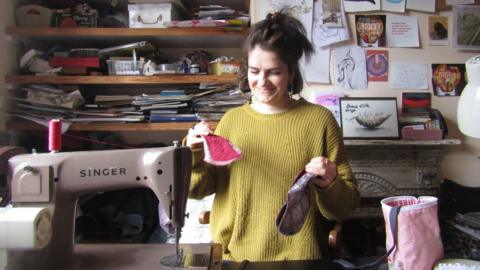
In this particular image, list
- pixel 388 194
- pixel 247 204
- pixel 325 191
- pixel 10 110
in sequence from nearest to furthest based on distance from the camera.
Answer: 1. pixel 325 191
2. pixel 247 204
3. pixel 388 194
4. pixel 10 110

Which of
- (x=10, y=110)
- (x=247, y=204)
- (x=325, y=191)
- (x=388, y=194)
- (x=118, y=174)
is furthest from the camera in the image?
(x=10, y=110)

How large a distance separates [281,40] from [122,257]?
714 millimetres

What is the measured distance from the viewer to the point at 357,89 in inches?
65.7

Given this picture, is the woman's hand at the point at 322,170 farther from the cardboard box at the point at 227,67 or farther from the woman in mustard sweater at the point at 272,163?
the cardboard box at the point at 227,67

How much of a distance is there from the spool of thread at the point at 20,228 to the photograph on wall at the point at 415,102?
1.46 meters

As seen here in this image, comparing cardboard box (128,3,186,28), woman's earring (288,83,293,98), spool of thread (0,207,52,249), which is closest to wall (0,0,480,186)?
woman's earring (288,83,293,98)

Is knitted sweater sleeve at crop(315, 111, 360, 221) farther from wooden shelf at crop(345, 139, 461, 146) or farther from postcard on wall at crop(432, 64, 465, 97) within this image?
postcard on wall at crop(432, 64, 465, 97)

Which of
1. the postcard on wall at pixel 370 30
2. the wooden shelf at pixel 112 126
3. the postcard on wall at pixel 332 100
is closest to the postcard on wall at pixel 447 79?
the postcard on wall at pixel 370 30

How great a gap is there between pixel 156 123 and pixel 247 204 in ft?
2.48

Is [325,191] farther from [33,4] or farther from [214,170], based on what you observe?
[33,4]

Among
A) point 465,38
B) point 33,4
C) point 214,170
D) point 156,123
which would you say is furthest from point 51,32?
point 465,38

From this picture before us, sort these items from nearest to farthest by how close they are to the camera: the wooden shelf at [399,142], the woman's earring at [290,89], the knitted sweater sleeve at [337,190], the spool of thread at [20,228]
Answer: the spool of thread at [20,228] → the knitted sweater sleeve at [337,190] → the woman's earring at [290,89] → the wooden shelf at [399,142]

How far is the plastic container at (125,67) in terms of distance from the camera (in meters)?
1.75

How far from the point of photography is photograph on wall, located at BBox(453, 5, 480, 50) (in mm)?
1667
